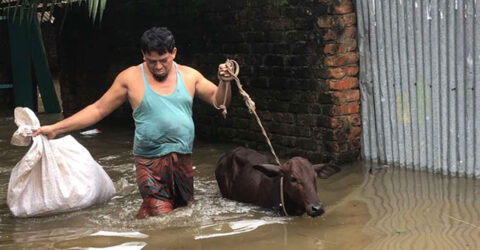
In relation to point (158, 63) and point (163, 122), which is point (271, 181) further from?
point (158, 63)

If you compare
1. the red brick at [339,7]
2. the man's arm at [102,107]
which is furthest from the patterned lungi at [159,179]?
the red brick at [339,7]

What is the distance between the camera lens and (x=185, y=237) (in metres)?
5.61

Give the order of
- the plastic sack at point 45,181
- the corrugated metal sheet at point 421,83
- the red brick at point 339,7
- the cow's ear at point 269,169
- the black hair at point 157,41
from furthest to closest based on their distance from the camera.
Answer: the red brick at point 339,7 → the corrugated metal sheet at point 421,83 → the plastic sack at point 45,181 → the cow's ear at point 269,169 → the black hair at point 157,41

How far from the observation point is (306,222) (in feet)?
19.4

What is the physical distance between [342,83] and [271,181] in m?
1.81

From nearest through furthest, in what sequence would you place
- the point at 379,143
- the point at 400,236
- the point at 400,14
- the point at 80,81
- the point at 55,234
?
the point at 400,236, the point at 55,234, the point at 400,14, the point at 379,143, the point at 80,81

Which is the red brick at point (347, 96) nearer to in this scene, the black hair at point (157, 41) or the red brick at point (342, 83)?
the red brick at point (342, 83)

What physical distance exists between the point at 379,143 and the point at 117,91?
3087 mm

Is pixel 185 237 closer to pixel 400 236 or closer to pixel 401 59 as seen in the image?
pixel 400 236

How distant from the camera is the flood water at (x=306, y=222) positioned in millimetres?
5367

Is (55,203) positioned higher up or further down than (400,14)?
further down

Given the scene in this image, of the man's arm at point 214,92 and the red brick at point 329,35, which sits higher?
the red brick at point 329,35

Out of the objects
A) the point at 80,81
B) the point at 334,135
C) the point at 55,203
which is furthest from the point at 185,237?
the point at 80,81

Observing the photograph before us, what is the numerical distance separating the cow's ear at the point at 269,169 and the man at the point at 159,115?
626mm
